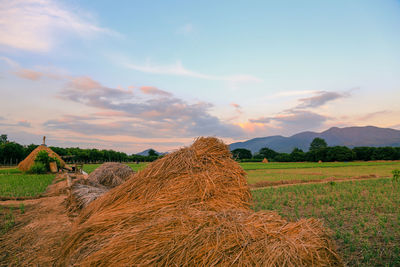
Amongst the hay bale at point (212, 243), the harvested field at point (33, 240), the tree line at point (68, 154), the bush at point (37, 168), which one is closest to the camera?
the hay bale at point (212, 243)

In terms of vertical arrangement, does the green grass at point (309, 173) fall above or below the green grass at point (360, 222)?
below

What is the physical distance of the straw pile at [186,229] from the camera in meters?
2.09

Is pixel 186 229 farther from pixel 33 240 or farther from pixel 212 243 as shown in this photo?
pixel 33 240

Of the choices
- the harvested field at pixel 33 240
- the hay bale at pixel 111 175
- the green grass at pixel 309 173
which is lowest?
the green grass at pixel 309 173

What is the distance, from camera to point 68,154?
75188 millimetres

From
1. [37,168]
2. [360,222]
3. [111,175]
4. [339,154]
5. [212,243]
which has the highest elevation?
[212,243]

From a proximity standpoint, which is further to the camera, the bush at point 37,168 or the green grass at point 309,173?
the bush at point 37,168

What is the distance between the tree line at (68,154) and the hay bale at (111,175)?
1437 inches

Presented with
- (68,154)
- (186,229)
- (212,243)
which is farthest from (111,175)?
(68,154)

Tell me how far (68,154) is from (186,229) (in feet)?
273

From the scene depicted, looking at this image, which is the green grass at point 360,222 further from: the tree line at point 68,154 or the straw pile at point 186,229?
the tree line at point 68,154

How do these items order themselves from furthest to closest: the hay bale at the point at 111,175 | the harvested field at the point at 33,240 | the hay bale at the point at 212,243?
the hay bale at the point at 111,175 < the harvested field at the point at 33,240 < the hay bale at the point at 212,243

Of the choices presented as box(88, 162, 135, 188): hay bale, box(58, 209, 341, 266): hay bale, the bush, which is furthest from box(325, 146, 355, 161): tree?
box(58, 209, 341, 266): hay bale

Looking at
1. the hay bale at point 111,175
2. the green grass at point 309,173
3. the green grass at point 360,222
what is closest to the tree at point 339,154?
the green grass at point 309,173
